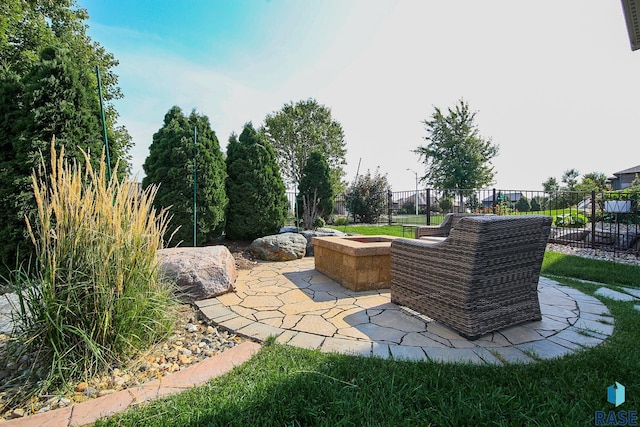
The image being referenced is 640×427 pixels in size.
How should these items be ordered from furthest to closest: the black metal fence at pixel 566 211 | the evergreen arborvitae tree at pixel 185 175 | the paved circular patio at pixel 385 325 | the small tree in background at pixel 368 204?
the small tree in background at pixel 368 204, the black metal fence at pixel 566 211, the evergreen arborvitae tree at pixel 185 175, the paved circular patio at pixel 385 325

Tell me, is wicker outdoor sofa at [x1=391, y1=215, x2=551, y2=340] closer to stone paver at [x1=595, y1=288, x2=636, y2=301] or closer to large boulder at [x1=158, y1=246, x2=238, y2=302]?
stone paver at [x1=595, y1=288, x2=636, y2=301]

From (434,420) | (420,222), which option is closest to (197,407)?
(434,420)

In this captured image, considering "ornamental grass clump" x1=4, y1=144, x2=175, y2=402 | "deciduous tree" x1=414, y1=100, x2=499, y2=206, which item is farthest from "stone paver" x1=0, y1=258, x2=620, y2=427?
"deciduous tree" x1=414, y1=100, x2=499, y2=206

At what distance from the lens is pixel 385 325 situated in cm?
221

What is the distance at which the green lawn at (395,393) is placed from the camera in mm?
1161

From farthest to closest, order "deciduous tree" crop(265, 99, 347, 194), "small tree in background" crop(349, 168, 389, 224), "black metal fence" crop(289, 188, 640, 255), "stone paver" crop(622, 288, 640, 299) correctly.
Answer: "deciduous tree" crop(265, 99, 347, 194) < "small tree in background" crop(349, 168, 389, 224) < "black metal fence" crop(289, 188, 640, 255) < "stone paver" crop(622, 288, 640, 299)

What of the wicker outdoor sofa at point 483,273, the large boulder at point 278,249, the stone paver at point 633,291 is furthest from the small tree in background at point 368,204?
the wicker outdoor sofa at point 483,273

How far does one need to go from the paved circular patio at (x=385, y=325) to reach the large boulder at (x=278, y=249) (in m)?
1.68

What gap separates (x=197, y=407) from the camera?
4.08 ft

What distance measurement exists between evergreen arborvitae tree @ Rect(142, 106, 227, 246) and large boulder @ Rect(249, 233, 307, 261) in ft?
3.33

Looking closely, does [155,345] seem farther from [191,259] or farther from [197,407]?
[191,259]

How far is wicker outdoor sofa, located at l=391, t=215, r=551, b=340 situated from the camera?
6.10 feet

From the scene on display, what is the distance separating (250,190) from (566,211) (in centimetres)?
1175

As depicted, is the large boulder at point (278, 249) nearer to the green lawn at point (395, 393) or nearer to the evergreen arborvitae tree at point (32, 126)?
the evergreen arborvitae tree at point (32, 126)
